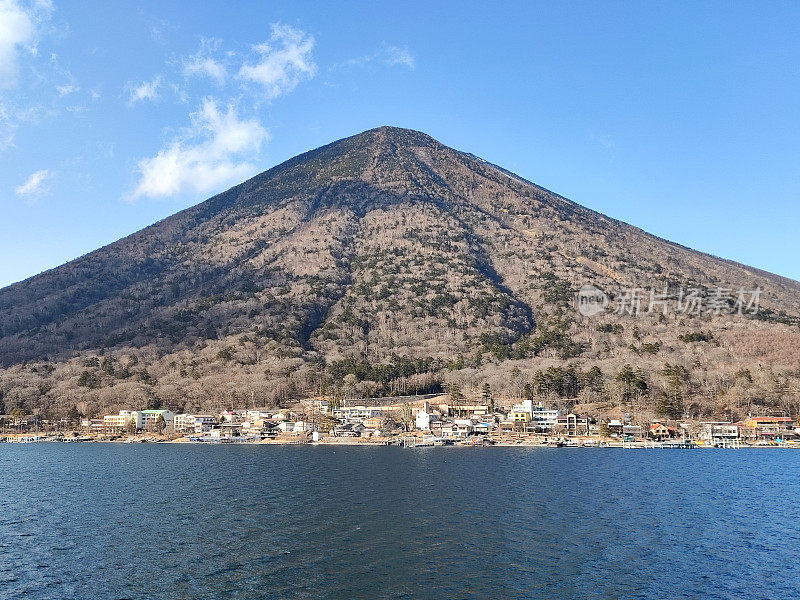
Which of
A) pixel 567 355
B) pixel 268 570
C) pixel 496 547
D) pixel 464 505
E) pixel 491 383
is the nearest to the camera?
pixel 268 570

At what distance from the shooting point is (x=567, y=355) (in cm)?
16962

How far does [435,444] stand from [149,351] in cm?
11132

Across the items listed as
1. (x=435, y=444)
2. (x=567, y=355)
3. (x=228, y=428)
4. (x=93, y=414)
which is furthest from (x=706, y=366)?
→ (x=93, y=414)

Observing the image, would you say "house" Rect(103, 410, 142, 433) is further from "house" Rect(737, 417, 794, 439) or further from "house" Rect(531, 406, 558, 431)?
"house" Rect(737, 417, 794, 439)

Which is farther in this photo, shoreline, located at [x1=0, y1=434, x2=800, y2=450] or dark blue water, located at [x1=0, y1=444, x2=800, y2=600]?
shoreline, located at [x1=0, y1=434, x2=800, y2=450]

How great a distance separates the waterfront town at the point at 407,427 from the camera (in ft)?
387

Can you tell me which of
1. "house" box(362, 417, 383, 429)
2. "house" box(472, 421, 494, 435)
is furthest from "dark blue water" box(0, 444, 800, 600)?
"house" box(362, 417, 383, 429)

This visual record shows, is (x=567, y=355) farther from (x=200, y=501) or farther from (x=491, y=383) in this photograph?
(x=200, y=501)

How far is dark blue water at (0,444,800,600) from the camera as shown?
104ft

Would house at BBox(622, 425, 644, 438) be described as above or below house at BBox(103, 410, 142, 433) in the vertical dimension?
below

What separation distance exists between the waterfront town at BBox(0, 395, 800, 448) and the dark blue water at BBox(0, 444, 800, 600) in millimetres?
42943

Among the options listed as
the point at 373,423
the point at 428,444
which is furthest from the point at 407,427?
the point at 428,444

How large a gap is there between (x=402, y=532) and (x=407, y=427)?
93.6 m

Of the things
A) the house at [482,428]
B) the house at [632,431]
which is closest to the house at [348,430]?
the house at [482,428]
